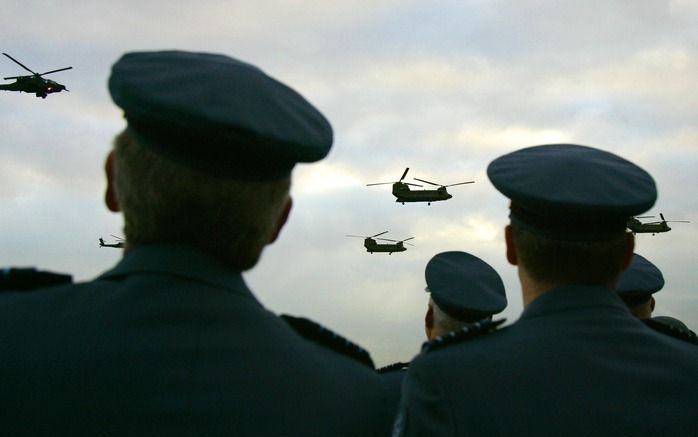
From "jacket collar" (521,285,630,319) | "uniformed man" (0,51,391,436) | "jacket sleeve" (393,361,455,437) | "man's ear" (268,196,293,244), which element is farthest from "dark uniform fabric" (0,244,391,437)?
"jacket collar" (521,285,630,319)

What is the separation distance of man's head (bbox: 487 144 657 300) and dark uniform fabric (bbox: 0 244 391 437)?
1.14 meters

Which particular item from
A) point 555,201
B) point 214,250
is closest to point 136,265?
point 214,250

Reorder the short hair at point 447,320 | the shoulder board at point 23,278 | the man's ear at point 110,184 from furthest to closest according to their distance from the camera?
1. the short hair at point 447,320
2. the man's ear at point 110,184
3. the shoulder board at point 23,278

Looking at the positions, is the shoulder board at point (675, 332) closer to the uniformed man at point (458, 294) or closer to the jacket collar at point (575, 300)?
the jacket collar at point (575, 300)

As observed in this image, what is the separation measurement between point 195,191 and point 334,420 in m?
0.74

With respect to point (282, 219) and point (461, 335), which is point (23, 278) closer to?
point (282, 219)

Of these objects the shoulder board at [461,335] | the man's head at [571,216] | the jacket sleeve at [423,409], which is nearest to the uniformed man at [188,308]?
the jacket sleeve at [423,409]

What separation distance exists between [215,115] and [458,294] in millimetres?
4098

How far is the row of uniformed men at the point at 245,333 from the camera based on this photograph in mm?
1936

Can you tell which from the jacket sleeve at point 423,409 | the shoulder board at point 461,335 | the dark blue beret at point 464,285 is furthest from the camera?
the dark blue beret at point 464,285

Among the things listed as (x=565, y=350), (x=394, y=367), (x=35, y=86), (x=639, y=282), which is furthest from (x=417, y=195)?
(x=565, y=350)

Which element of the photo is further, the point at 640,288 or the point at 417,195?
the point at 417,195

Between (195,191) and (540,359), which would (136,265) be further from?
(540,359)

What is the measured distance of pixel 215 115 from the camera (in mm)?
2184
